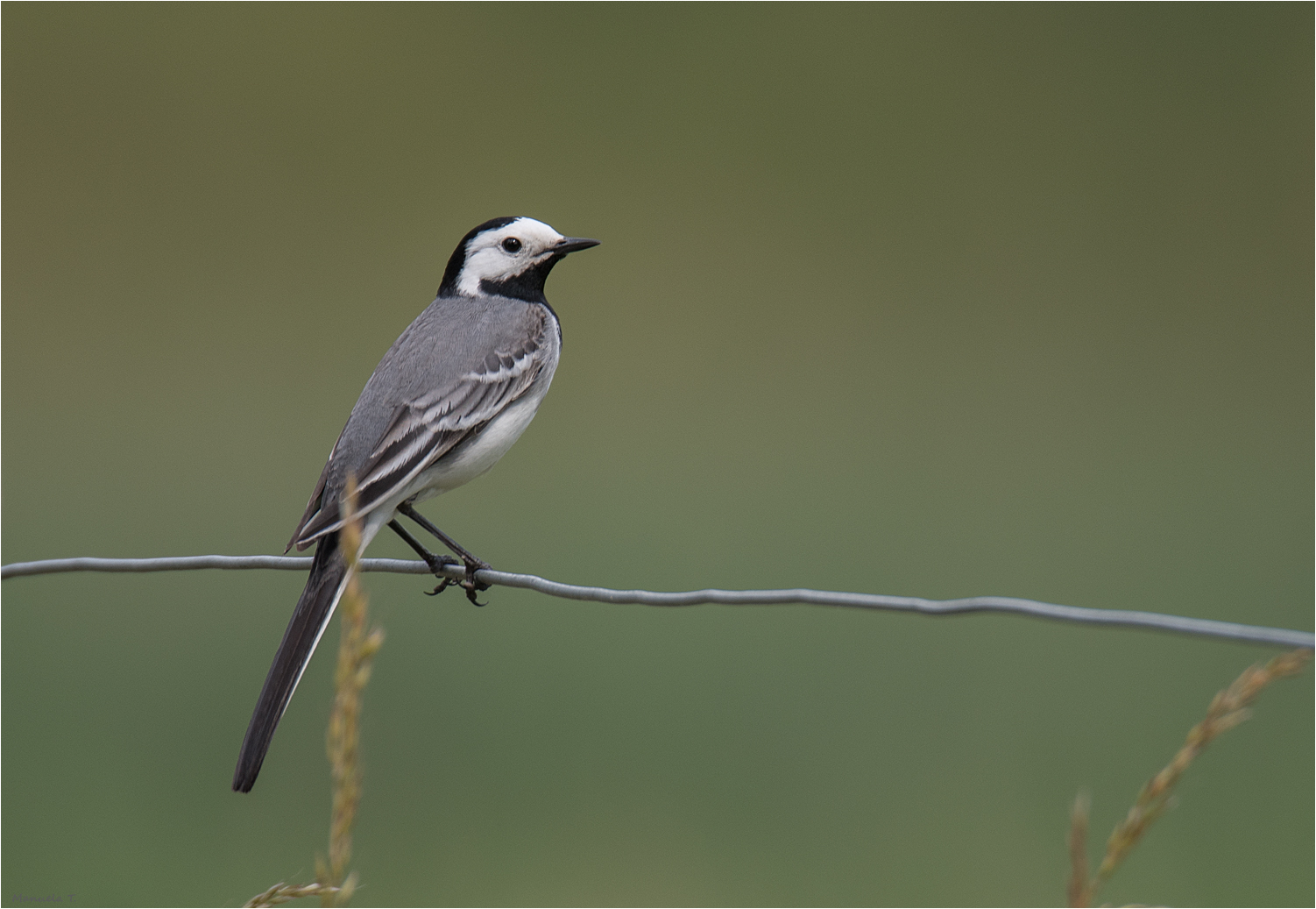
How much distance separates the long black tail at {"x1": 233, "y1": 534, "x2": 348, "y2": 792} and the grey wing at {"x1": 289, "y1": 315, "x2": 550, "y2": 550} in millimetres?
99

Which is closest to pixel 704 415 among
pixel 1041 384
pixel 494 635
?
pixel 1041 384

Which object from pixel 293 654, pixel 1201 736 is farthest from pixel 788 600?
pixel 293 654

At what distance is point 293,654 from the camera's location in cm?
351

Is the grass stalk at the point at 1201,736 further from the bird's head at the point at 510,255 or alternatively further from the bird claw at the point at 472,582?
the bird's head at the point at 510,255

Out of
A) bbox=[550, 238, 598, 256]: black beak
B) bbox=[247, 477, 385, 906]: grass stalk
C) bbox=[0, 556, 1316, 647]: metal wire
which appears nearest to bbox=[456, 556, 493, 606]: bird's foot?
bbox=[0, 556, 1316, 647]: metal wire

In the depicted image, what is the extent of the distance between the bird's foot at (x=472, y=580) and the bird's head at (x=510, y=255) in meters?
1.17

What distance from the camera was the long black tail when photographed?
10.4ft

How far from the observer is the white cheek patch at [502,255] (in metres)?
5.08

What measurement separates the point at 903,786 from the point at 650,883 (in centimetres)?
127

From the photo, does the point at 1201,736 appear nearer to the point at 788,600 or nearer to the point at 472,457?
the point at 788,600

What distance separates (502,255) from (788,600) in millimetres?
2751

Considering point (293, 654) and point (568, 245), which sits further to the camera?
point (568, 245)

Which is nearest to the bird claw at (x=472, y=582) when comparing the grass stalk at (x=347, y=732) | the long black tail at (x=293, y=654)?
the long black tail at (x=293, y=654)

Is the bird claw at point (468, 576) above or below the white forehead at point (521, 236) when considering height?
below
